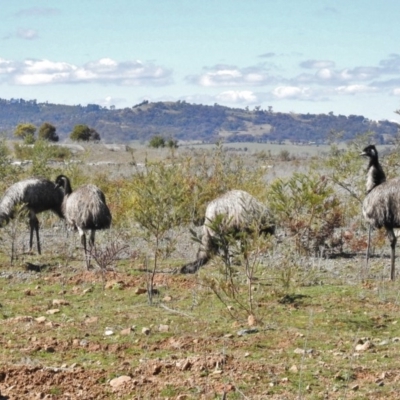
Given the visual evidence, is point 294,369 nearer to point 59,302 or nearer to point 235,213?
point 59,302

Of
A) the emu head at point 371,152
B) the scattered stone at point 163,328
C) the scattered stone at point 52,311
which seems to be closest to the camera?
the scattered stone at point 163,328

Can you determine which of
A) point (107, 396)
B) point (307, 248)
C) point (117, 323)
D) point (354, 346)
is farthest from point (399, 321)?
point (307, 248)

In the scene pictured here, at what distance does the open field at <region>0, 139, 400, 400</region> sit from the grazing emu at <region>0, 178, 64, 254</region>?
4.76 feet

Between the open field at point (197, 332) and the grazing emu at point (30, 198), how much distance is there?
1.45 m

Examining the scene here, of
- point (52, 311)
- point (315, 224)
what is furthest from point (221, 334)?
point (315, 224)

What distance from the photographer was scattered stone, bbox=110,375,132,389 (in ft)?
23.3

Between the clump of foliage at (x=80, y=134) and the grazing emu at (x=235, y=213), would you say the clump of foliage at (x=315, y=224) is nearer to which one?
the grazing emu at (x=235, y=213)

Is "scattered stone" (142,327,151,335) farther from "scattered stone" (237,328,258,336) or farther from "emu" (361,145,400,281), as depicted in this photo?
"emu" (361,145,400,281)

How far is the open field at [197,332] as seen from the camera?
7047 millimetres

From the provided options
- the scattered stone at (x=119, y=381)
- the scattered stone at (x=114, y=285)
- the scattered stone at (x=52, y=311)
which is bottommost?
the scattered stone at (x=52, y=311)

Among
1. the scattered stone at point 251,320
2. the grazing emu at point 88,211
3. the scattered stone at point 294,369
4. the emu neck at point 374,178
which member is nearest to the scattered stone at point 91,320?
the scattered stone at point 251,320

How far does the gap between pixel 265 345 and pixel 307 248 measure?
7547 millimetres

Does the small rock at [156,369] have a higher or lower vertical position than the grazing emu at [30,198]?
lower

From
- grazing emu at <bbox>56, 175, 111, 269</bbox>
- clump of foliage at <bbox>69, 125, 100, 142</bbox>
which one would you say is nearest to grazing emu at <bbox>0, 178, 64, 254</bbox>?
grazing emu at <bbox>56, 175, 111, 269</bbox>
